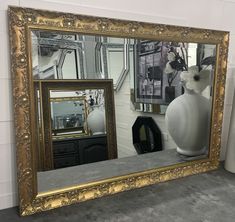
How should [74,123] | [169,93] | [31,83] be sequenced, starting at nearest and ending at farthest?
[31,83] → [74,123] → [169,93]

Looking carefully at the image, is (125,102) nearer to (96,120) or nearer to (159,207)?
(96,120)

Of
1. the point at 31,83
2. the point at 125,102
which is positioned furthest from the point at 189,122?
the point at 31,83

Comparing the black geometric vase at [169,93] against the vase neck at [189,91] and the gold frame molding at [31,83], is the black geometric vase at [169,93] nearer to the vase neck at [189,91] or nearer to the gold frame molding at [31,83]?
the vase neck at [189,91]

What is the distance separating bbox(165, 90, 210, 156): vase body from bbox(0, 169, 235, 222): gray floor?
0.17 meters

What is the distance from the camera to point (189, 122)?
3.44ft

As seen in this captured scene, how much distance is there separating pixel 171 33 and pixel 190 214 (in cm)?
63

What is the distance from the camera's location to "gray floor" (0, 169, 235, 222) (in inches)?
29.5

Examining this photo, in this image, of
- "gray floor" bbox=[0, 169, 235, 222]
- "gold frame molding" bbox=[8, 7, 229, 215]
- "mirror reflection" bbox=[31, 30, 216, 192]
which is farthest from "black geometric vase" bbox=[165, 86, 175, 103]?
"gray floor" bbox=[0, 169, 235, 222]

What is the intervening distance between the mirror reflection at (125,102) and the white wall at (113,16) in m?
0.09

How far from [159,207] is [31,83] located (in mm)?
556

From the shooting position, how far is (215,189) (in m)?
0.94

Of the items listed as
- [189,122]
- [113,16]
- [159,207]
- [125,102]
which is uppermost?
[113,16]

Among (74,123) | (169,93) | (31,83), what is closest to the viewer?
(31,83)

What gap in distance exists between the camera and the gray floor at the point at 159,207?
750 mm
